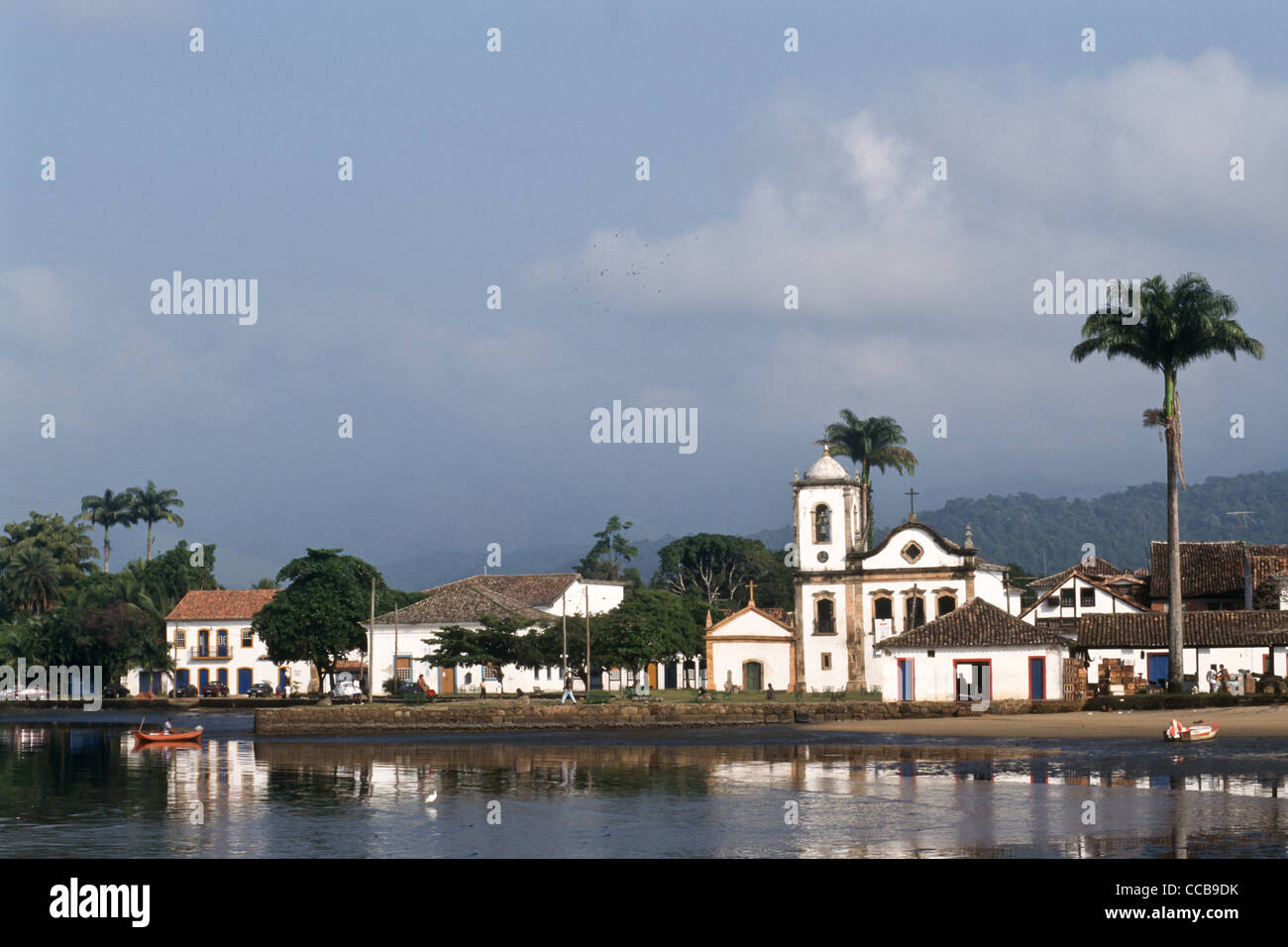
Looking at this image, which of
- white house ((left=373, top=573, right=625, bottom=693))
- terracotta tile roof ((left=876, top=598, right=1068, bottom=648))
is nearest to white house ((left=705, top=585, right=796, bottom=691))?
white house ((left=373, top=573, right=625, bottom=693))

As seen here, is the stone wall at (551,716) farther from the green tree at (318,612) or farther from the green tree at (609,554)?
the green tree at (609,554)

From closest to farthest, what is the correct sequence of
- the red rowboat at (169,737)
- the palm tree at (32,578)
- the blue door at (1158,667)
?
the red rowboat at (169,737) < the blue door at (1158,667) < the palm tree at (32,578)

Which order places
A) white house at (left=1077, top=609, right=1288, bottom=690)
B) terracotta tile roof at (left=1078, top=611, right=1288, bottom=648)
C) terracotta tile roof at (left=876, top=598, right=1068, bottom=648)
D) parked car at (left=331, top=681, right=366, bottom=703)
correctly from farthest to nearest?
parked car at (left=331, top=681, right=366, bottom=703) < terracotta tile roof at (left=1078, top=611, right=1288, bottom=648) < white house at (left=1077, top=609, right=1288, bottom=690) < terracotta tile roof at (left=876, top=598, right=1068, bottom=648)

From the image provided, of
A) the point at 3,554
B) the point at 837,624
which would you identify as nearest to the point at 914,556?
the point at 837,624

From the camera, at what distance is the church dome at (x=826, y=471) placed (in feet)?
234

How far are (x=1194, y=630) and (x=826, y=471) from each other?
749 inches

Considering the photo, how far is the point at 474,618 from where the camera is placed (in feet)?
265

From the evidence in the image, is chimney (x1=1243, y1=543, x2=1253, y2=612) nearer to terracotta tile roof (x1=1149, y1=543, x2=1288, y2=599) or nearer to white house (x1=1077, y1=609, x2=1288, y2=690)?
terracotta tile roof (x1=1149, y1=543, x2=1288, y2=599)

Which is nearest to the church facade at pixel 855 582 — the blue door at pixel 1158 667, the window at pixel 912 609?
the window at pixel 912 609

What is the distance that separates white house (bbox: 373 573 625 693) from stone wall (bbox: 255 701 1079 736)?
12857 millimetres

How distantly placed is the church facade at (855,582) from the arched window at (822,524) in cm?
5

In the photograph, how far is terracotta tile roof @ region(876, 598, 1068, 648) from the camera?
183ft

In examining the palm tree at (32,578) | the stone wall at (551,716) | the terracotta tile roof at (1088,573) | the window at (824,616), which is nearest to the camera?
the stone wall at (551,716)

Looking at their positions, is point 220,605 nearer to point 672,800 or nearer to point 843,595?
point 843,595
